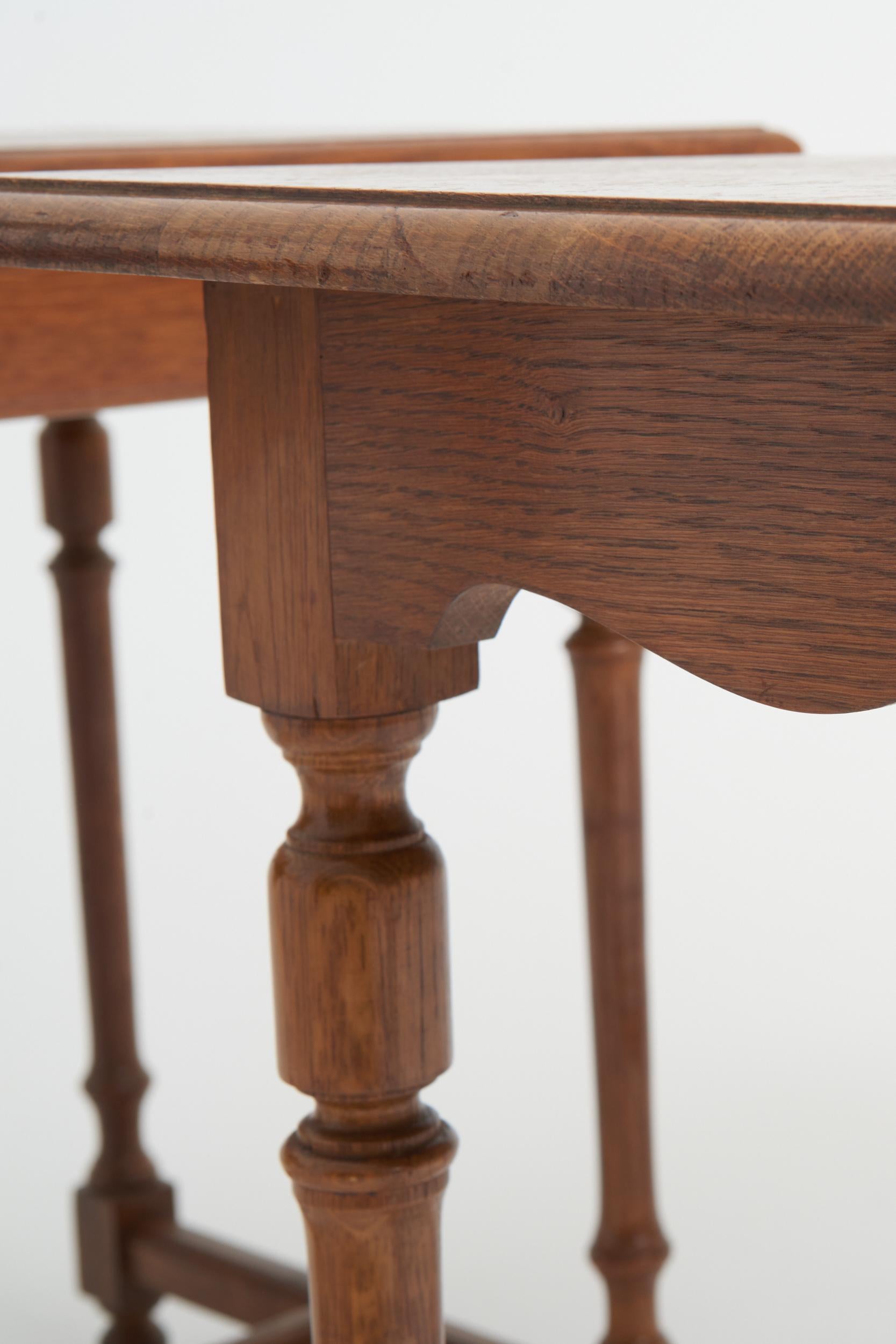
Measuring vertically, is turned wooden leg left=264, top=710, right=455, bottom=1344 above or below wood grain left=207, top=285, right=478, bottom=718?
below

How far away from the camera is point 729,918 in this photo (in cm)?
257

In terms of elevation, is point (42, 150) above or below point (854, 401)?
above

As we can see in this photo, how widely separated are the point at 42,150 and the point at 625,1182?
881 mm

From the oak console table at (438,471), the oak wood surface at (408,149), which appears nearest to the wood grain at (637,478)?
the oak console table at (438,471)

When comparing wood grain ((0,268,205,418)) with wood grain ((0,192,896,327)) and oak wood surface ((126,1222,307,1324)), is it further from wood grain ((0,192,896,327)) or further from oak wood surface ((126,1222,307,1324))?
oak wood surface ((126,1222,307,1324))

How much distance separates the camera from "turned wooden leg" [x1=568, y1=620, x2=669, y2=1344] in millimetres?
1568

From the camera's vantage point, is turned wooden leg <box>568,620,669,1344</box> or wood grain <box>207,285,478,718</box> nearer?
wood grain <box>207,285,478,718</box>

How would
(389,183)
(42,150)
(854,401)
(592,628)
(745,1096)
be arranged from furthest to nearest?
(745,1096) → (592,628) → (42,150) → (389,183) → (854,401)

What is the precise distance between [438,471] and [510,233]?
0.15 metres

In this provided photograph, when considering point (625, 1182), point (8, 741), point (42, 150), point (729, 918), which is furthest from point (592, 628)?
point (8, 741)

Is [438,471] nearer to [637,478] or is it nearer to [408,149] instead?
[637,478]

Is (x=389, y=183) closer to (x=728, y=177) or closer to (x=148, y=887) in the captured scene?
(x=728, y=177)

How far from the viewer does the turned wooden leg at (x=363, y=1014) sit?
0.88 meters

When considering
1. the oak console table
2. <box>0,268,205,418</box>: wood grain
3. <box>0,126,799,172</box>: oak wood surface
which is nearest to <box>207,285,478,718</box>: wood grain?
the oak console table
